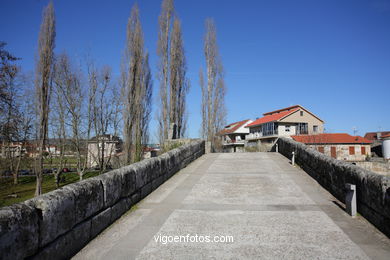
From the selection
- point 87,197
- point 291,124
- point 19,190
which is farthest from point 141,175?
point 291,124

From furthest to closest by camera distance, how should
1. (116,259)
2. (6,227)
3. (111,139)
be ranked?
(111,139), (116,259), (6,227)

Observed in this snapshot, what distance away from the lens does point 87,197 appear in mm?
4039

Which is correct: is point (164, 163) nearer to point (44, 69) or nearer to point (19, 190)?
point (44, 69)

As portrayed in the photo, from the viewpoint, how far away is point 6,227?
255 centimetres

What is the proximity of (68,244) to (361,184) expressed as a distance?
193 inches

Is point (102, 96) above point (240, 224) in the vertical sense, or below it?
above

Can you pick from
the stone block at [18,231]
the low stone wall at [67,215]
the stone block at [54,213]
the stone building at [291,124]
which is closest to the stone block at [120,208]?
the low stone wall at [67,215]

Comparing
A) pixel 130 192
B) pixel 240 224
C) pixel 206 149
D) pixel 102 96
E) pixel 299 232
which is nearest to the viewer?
pixel 299 232

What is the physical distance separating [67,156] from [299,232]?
92.5 feet

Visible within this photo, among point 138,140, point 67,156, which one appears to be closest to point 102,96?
point 138,140

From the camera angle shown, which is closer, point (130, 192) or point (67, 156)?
point (130, 192)

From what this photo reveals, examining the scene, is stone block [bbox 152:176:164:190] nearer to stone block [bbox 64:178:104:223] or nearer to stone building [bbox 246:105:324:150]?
stone block [bbox 64:178:104:223]

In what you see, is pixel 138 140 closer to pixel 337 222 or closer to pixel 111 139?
pixel 111 139

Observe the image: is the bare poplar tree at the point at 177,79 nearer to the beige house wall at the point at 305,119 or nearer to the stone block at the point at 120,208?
the stone block at the point at 120,208
